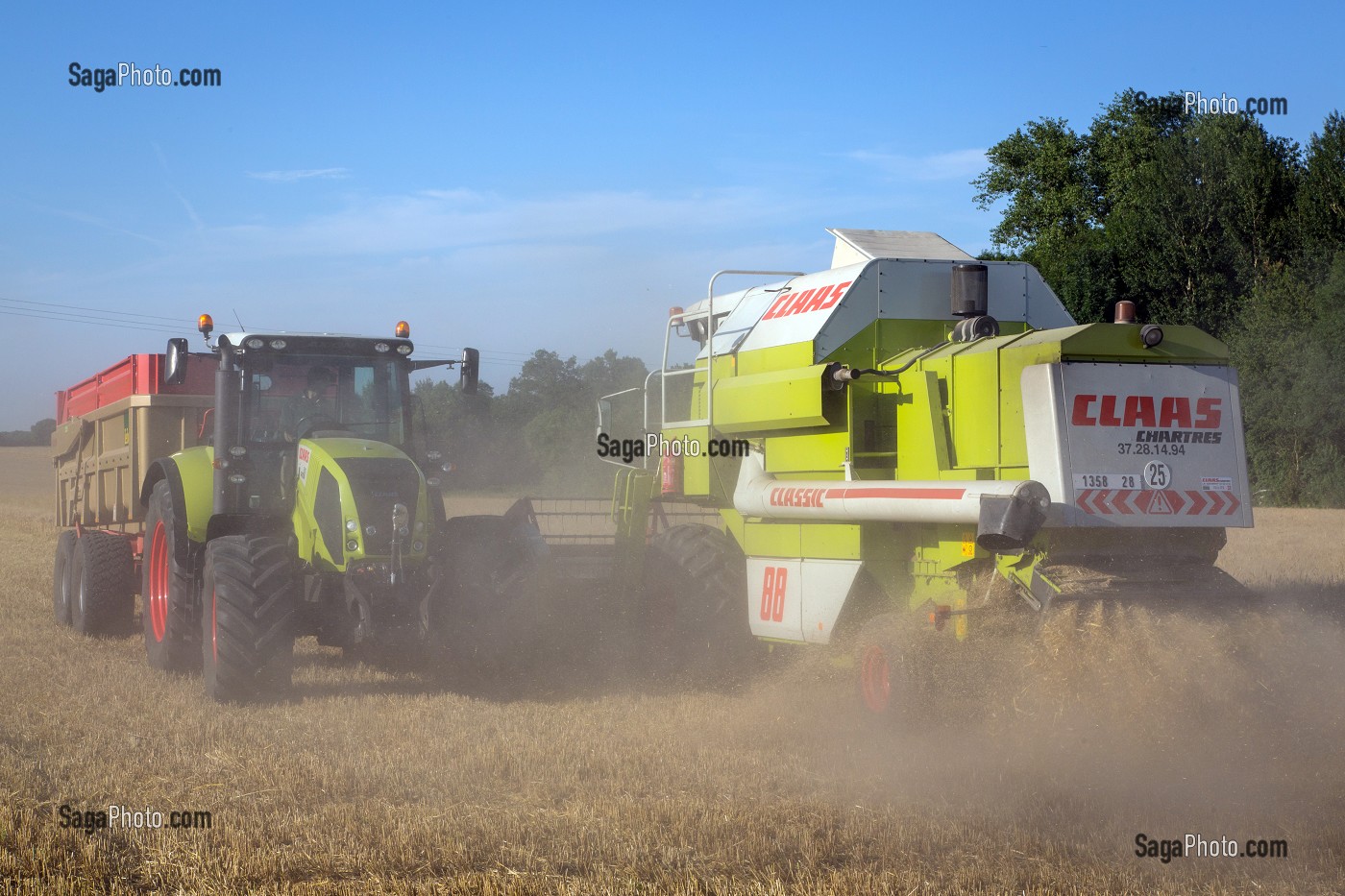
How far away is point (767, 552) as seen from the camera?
9430 millimetres

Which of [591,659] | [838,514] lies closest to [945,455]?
[838,514]

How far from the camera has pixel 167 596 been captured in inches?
382

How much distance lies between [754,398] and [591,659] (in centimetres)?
241

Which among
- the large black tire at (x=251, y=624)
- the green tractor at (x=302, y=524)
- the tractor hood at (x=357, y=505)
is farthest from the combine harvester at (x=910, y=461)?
the large black tire at (x=251, y=624)

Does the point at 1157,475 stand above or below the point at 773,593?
above

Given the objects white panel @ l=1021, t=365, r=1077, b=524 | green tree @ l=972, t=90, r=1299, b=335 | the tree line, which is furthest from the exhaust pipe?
green tree @ l=972, t=90, r=1299, b=335

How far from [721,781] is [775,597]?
2.83 metres

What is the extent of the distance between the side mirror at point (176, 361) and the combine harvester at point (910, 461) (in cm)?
339

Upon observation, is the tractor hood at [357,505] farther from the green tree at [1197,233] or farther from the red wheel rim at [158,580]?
the green tree at [1197,233]

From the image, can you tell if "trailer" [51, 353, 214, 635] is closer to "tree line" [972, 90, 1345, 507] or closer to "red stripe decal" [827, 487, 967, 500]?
"red stripe decal" [827, 487, 967, 500]

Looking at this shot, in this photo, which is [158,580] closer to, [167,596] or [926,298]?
[167,596]

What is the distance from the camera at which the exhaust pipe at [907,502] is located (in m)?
6.71

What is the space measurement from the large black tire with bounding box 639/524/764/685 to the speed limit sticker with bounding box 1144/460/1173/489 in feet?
10.9

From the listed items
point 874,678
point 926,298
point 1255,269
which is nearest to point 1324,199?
point 1255,269
